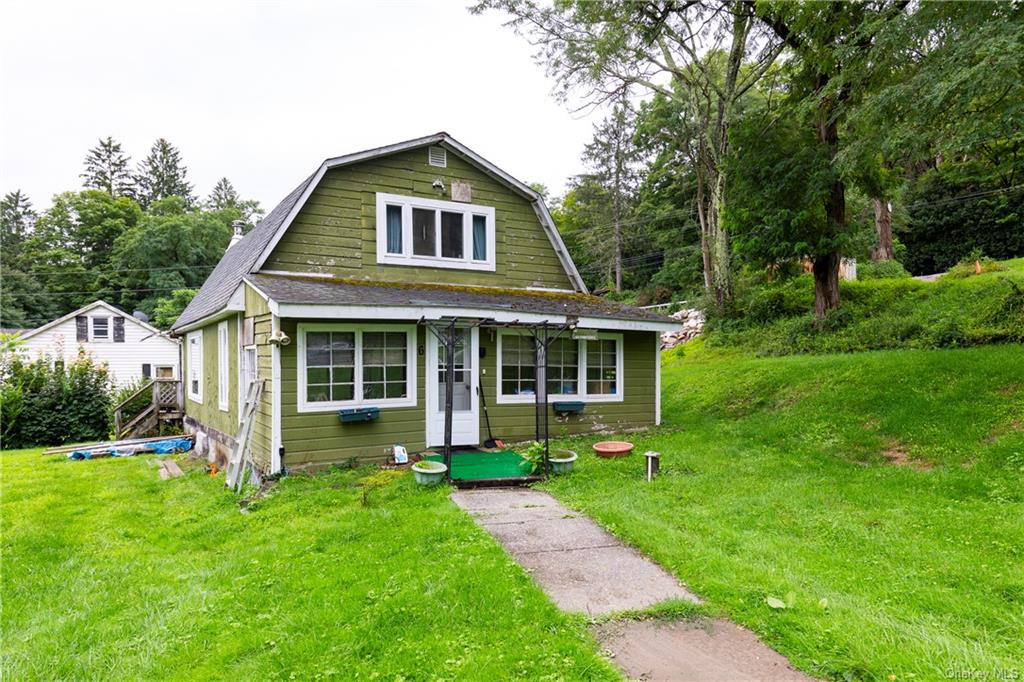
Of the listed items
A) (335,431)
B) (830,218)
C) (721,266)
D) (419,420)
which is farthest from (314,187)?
(721,266)

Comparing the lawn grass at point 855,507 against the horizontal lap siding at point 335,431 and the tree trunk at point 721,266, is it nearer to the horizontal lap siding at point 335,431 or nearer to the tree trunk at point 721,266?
the horizontal lap siding at point 335,431

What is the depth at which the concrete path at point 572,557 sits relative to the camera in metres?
3.66

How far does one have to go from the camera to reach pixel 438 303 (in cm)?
800

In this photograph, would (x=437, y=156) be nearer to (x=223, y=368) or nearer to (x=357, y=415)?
(x=357, y=415)

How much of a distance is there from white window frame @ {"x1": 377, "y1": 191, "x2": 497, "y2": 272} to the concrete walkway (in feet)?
17.2

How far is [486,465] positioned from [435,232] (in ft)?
15.7

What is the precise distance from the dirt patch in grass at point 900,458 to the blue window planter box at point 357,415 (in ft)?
23.9

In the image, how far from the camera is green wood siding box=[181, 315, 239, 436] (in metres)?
9.15

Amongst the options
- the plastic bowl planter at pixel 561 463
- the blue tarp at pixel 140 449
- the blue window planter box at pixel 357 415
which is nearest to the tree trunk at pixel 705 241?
the plastic bowl planter at pixel 561 463

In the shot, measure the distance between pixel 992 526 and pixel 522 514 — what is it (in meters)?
4.37

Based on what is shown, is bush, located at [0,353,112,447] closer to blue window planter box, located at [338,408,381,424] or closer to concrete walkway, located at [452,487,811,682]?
blue window planter box, located at [338,408,381,424]

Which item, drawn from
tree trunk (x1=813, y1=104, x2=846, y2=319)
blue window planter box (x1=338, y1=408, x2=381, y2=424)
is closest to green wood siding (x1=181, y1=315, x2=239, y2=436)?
blue window planter box (x1=338, y1=408, x2=381, y2=424)

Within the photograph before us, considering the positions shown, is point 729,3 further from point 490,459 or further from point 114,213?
point 114,213

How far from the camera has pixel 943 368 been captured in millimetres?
8555
